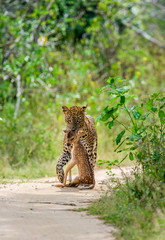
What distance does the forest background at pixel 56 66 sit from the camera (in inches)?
419

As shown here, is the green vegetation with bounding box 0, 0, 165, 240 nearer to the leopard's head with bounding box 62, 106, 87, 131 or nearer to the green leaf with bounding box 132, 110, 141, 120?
the green leaf with bounding box 132, 110, 141, 120

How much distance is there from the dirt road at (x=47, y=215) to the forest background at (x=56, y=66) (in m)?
1.78

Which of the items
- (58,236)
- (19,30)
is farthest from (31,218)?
(19,30)

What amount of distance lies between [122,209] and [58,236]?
96 centimetres

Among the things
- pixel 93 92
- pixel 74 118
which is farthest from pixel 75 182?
pixel 93 92

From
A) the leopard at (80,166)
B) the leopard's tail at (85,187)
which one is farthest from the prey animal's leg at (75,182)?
the leopard's tail at (85,187)

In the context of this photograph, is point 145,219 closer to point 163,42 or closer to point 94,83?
point 94,83

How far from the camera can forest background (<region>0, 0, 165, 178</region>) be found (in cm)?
1065

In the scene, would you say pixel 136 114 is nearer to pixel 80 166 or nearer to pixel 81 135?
pixel 81 135

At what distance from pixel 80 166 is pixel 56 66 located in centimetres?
706

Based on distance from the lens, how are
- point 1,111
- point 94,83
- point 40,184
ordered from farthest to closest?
point 94,83 → point 1,111 → point 40,184

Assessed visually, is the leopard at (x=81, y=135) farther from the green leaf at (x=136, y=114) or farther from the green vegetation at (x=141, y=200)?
the green leaf at (x=136, y=114)

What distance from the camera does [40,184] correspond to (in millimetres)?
7859

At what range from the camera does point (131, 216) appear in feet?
15.4
